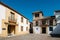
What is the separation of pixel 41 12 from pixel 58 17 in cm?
995

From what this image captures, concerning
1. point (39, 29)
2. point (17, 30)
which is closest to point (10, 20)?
point (17, 30)

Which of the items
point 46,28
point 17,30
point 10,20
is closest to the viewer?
point 10,20

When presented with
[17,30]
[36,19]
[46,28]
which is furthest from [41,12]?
[17,30]

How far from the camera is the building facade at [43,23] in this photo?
3093 centimetres

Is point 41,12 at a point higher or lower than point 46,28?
higher

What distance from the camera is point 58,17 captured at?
24.3 metres

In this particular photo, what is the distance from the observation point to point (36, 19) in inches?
1330

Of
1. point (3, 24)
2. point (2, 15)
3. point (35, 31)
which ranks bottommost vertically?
point (35, 31)

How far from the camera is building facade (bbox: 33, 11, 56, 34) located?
3093cm

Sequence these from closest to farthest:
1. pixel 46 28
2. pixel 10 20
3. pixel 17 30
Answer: pixel 10 20
pixel 17 30
pixel 46 28

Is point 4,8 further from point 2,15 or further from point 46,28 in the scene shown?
point 46,28

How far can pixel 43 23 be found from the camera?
3228 cm

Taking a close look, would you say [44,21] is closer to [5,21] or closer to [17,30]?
[17,30]

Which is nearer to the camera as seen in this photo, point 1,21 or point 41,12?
point 1,21
